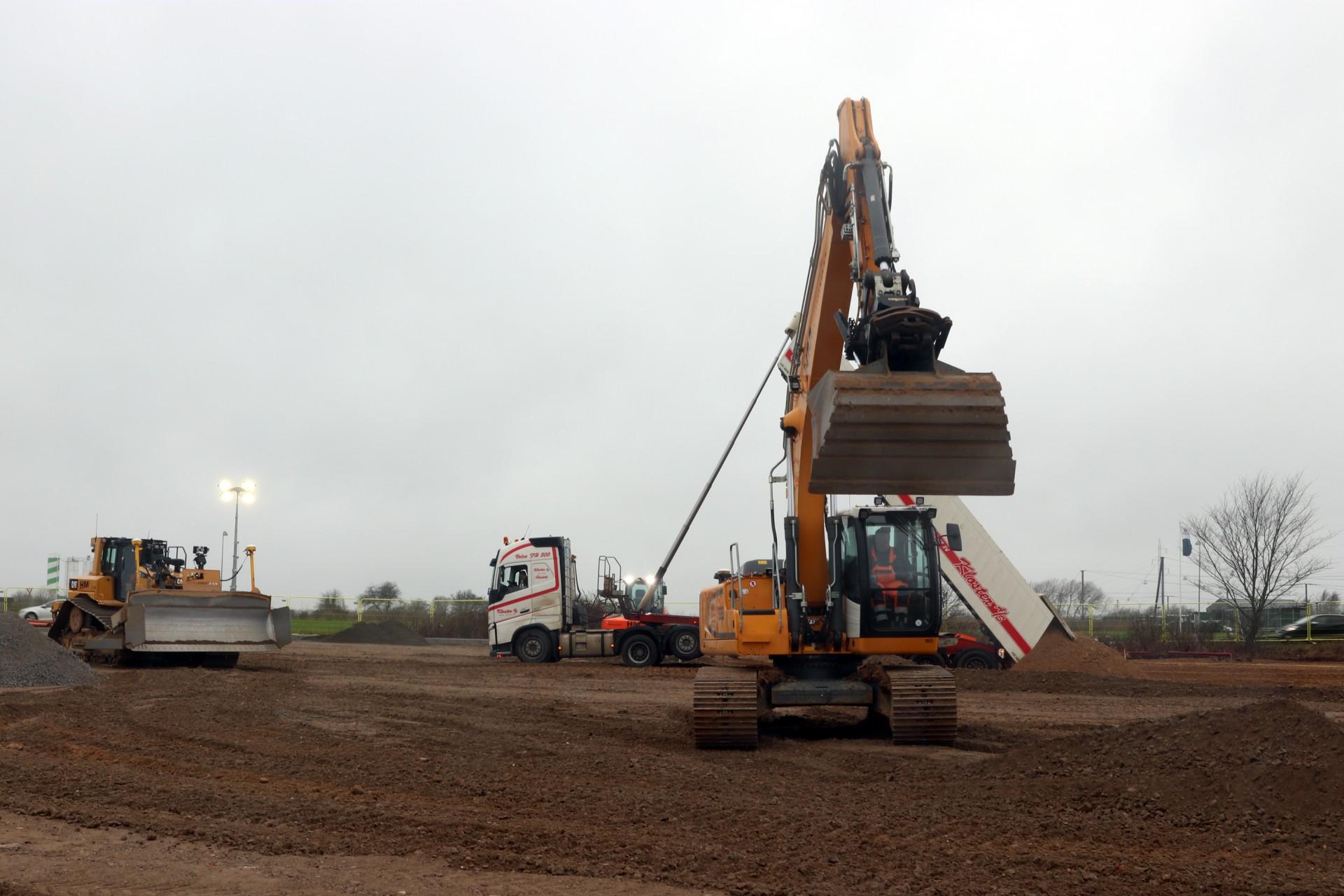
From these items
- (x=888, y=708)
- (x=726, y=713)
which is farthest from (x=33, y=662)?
(x=888, y=708)

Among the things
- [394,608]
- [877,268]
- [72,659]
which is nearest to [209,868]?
[877,268]

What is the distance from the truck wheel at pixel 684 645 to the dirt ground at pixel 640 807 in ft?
39.2

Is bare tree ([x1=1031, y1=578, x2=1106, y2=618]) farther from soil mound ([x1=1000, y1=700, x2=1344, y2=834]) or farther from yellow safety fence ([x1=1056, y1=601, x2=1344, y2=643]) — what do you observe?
soil mound ([x1=1000, y1=700, x2=1344, y2=834])

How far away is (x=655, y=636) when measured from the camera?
83.9 feet

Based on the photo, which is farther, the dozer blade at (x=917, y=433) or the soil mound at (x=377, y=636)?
the soil mound at (x=377, y=636)

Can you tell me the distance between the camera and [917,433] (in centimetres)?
832

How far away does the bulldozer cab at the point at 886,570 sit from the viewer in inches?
448

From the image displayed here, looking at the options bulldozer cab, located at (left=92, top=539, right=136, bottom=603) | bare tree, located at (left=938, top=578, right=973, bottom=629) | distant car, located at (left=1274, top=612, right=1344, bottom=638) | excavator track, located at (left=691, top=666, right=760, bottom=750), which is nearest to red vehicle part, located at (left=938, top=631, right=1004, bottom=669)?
bare tree, located at (left=938, top=578, right=973, bottom=629)

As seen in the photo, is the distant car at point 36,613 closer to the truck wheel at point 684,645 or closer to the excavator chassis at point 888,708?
the truck wheel at point 684,645

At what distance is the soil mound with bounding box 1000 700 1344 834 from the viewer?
23.8 feet

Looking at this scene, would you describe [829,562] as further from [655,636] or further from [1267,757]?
[655,636]

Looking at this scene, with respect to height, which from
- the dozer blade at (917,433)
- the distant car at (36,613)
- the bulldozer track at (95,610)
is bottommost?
the distant car at (36,613)

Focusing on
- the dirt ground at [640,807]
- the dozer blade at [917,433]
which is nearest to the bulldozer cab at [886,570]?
the dirt ground at [640,807]

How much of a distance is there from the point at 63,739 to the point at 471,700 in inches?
239
